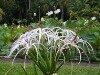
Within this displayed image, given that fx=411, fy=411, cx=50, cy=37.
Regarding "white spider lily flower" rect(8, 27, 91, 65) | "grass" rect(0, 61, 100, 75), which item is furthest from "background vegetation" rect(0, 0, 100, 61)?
"white spider lily flower" rect(8, 27, 91, 65)

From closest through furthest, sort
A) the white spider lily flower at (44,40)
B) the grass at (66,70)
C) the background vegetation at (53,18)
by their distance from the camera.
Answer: the white spider lily flower at (44,40)
the grass at (66,70)
the background vegetation at (53,18)

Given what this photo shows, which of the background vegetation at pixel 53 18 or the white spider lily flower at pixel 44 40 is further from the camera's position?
the background vegetation at pixel 53 18

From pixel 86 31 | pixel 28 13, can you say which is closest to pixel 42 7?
pixel 28 13

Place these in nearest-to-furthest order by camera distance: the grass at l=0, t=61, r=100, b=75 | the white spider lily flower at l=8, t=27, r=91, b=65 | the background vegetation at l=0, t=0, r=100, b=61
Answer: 1. the white spider lily flower at l=8, t=27, r=91, b=65
2. the grass at l=0, t=61, r=100, b=75
3. the background vegetation at l=0, t=0, r=100, b=61

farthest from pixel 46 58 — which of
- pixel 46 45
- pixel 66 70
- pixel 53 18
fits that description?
pixel 53 18

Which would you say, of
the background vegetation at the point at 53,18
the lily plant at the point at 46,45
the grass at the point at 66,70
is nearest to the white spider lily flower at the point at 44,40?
the lily plant at the point at 46,45

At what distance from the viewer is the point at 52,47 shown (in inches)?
131

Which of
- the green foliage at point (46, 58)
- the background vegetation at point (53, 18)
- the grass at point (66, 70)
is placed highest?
the green foliage at point (46, 58)

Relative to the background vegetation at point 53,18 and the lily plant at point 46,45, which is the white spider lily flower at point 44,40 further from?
the background vegetation at point 53,18

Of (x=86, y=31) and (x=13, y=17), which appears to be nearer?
(x=86, y=31)

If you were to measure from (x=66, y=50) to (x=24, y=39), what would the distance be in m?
0.40

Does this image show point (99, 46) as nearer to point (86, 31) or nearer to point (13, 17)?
point (86, 31)

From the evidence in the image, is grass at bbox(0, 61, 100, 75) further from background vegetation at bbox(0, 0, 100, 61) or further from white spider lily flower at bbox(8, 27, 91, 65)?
white spider lily flower at bbox(8, 27, 91, 65)

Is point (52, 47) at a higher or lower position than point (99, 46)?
higher
